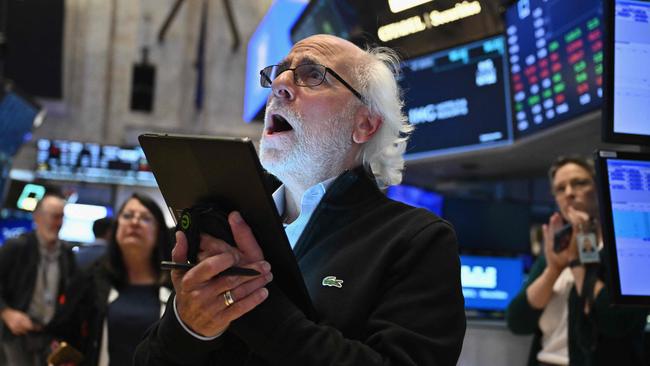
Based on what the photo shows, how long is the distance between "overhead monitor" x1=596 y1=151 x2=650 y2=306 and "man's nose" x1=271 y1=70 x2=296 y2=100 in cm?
89

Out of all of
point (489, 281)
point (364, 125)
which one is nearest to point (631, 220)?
point (364, 125)

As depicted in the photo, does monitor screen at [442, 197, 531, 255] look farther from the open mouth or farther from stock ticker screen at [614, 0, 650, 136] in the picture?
the open mouth

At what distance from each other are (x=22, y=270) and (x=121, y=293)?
5.52 feet

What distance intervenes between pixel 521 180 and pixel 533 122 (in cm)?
147

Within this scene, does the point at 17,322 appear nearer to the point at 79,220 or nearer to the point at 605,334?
the point at 605,334

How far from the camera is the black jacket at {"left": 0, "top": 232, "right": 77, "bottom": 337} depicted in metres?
4.87

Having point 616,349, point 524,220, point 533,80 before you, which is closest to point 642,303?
point 616,349

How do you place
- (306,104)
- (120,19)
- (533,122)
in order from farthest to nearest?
(120,19)
(533,122)
(306,104)

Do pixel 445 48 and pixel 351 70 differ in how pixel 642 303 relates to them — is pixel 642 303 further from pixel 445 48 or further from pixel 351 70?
pixel 445 48

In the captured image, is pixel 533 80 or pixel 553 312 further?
pixel 533 80

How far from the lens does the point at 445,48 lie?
4.21 meters

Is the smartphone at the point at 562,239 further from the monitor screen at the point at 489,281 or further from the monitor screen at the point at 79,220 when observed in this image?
the monitor screen at the point at 79,220

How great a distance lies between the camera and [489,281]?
3992 millimetres

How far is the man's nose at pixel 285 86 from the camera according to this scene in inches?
73.2
